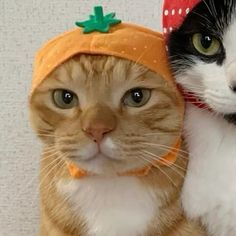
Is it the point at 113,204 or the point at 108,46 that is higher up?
the point at 108,46

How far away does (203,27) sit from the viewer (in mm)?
687

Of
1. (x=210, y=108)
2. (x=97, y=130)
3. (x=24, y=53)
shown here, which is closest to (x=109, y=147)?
(x=97, y=130)

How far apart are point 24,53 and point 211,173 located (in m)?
0.49

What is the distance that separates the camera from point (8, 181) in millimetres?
1061

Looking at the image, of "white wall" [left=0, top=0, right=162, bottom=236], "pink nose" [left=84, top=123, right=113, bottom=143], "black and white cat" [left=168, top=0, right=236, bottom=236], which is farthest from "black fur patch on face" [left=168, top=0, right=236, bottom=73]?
"white wall" [left=0, top=0, right=162, bottom=236]

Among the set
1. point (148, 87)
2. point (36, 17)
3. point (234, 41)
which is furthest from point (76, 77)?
point (36, 17)

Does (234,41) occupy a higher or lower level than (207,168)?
higher

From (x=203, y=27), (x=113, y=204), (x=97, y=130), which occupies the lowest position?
(x=113, y=204)

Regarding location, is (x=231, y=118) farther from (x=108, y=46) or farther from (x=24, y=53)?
(x=24, y=53)

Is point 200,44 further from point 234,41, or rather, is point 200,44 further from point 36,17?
point 36,17

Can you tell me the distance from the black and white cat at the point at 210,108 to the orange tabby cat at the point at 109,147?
0.02 metres

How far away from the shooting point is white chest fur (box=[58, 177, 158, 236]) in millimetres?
729

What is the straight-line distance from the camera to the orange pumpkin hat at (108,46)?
0.69 m

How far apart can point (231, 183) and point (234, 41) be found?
181 millimetres
